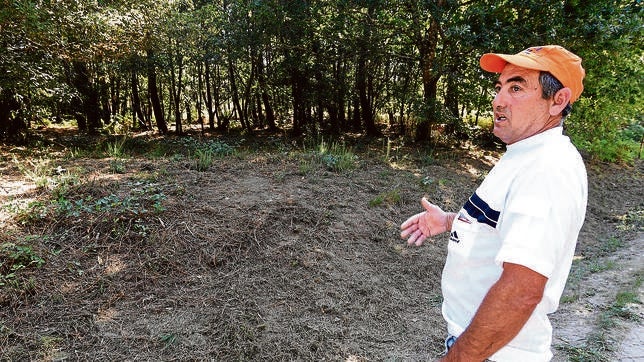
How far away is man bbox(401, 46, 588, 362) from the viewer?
3.21 ft

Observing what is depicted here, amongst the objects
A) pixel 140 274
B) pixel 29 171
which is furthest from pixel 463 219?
pixel 29 171

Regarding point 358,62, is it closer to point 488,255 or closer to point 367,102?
point 367,102

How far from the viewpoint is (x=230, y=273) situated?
3.27 m

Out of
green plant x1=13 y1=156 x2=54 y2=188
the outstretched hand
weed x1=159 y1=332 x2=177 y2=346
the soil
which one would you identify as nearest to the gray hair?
the outstretched hand

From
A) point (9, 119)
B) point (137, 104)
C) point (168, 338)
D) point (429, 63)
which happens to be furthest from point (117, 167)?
point (137, 104)

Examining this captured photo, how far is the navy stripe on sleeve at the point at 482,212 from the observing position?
1.15 meters

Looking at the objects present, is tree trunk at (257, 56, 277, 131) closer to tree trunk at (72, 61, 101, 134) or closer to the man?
tree trunk at (72, 61, 101, 134)

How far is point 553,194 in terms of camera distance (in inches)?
39.1

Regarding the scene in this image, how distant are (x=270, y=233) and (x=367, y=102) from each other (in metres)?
7.86

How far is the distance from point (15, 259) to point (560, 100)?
3551 millimetres

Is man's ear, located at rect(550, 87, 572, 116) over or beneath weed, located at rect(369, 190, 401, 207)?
over

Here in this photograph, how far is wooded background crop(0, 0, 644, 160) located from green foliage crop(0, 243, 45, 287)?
3432 mm

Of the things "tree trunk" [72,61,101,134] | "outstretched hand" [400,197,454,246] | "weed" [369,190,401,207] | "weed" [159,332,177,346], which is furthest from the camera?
"tree trunk" [72,61,101,134]

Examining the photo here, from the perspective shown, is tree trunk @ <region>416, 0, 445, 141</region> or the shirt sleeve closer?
the shirt sleeve
